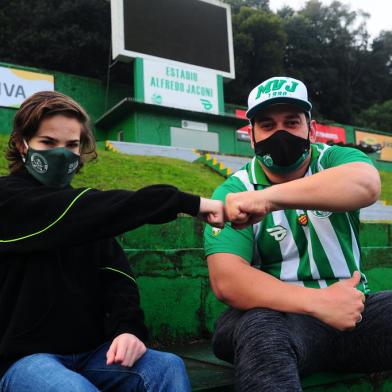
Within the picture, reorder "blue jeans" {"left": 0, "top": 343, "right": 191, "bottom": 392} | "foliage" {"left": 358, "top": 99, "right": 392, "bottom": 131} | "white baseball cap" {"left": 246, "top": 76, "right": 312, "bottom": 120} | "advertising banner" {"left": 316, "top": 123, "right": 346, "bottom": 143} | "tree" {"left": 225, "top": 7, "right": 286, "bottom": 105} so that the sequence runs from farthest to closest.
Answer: "foliage" {"left": 358, "top": 99, "right": 392, "bottom": 131}
"tree" {"left": 225, "top": 7, "right": 286, "bottom": 105}
"advertising banner" {"left": 316, "top": 123, "right": 346, "bottom": 143}
"white baseball cap" {"left": 246, "top": 76, "right": 312, "bottom": 120}
"blue jeans" {"left": 0, "top": 343, "right": 191, "bottom": 392}

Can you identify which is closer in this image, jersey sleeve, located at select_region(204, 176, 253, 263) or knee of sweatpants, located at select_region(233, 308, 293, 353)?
knee of sweatpants, located at select_region(233, 308, 293, 353)

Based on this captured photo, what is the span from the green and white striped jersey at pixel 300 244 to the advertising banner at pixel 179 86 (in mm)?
16175

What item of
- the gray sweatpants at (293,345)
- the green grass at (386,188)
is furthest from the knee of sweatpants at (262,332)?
the green grass at (386,188)

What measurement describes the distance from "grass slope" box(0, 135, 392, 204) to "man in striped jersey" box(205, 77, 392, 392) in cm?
589

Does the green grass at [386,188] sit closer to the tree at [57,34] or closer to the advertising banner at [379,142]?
the advertising banner at [379,142]

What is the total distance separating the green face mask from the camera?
182 centimetres

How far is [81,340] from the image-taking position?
1738 mm

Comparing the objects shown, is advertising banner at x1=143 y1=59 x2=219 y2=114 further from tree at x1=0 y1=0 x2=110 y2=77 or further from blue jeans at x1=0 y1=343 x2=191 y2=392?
blue jeans at x1=0 y1=343 x2=191 y2=392

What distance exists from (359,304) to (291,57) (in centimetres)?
3702

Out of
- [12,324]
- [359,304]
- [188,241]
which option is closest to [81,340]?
[12,324]

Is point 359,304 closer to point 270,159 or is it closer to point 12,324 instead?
point 270,159

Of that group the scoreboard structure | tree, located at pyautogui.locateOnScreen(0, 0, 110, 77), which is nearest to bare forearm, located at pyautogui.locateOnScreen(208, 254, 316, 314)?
the scoreboard structure

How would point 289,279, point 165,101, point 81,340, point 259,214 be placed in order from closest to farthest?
point 81,340 < point 259,214 < point 289,279 < point 165,101

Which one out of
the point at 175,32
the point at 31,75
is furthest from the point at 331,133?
the point at 31,75
